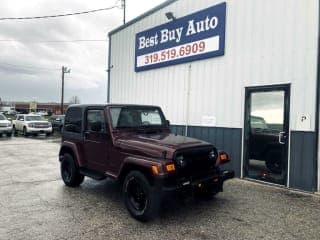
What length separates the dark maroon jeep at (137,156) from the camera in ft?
16.0

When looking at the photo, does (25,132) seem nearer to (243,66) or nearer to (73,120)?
(73,120)

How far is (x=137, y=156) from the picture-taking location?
17.2ft

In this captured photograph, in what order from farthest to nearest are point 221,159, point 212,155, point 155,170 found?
point 221,159 → point 212,155 → point 155,170

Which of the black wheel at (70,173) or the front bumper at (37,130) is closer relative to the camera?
the black wheel at (70,173)

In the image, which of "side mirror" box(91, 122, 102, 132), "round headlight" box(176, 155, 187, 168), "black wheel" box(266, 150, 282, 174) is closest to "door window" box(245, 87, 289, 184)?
"black wheel" box(266, 150, 282, 174)

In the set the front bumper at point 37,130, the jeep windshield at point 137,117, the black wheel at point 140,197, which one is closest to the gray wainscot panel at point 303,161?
the jeep windshield at point 137,117

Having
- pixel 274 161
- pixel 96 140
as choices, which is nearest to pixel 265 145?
pixel 274 161

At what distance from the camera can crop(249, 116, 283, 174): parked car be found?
7622 mm

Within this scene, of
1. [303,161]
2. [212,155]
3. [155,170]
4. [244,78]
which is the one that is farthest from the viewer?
[244,78]

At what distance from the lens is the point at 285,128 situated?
24.2 feet

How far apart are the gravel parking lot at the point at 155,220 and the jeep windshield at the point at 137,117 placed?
4.97 feet

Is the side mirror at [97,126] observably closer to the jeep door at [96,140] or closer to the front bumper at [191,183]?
the jeep door at [96,140]

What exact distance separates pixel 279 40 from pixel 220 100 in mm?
2273

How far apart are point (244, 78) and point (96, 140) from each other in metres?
4.35
